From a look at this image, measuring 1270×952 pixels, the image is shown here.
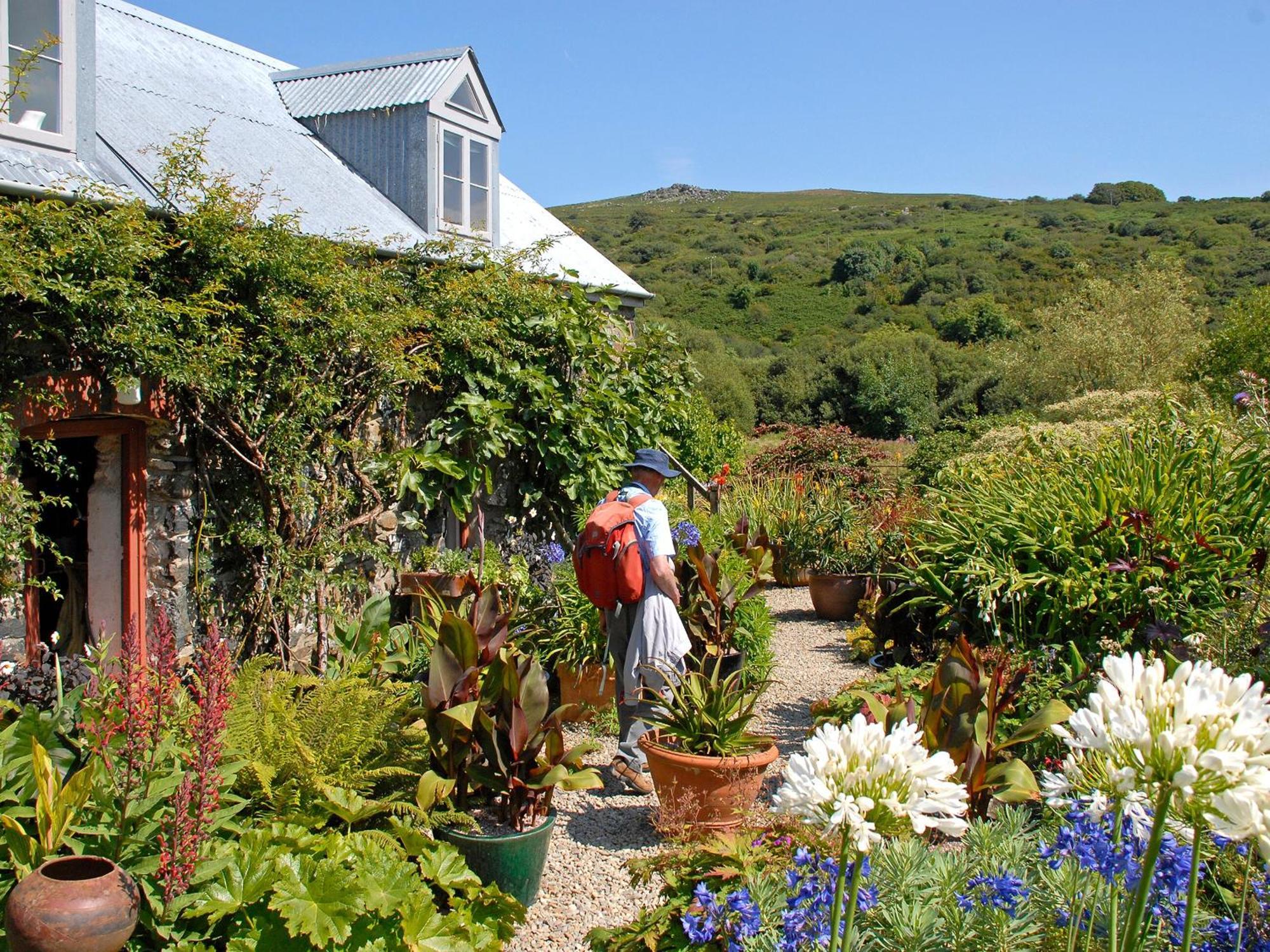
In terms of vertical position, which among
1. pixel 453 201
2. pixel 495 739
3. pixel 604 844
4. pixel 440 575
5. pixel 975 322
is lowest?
pixel 604 844

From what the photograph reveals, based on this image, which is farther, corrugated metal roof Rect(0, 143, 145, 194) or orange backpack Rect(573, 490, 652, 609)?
corrugated metal roof Rect(0, 143, 145, 194)

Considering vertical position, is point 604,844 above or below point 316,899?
below

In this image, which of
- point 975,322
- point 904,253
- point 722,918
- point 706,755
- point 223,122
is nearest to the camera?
point 722,918

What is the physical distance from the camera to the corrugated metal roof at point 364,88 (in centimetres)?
954

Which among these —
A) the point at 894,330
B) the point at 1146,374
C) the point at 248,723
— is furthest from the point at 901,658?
the point at 894,330

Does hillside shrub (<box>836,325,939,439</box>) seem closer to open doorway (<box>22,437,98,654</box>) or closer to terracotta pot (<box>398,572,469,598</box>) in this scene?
terracotta pot (<box>398,572,469,598</box>)

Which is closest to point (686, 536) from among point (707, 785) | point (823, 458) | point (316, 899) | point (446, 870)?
point (707, 785)

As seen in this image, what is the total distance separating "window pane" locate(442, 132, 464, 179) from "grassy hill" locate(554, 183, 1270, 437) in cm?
1433

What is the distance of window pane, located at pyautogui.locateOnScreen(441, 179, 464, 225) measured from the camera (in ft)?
31.8

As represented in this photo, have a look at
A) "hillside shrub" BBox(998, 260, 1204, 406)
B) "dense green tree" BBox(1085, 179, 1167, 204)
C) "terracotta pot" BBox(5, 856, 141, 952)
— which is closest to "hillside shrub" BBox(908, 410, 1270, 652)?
"terracotta pot" BBox(5, 856, 141, 952)

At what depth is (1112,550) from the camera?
18.6 ft

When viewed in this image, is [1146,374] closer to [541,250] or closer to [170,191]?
[541,250]

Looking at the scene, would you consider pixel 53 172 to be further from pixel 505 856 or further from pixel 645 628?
pixel 505 856

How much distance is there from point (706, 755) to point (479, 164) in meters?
7.49
